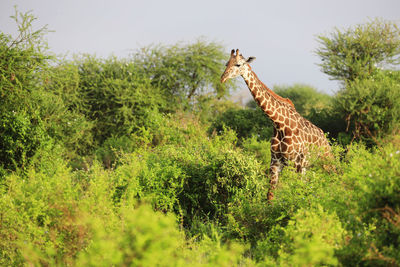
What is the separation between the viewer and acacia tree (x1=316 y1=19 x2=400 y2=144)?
1305 centimetres

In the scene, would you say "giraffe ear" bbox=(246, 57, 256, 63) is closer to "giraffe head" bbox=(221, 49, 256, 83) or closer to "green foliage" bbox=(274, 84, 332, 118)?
"giraffe head" bbox=(221, 49, 256, 83)

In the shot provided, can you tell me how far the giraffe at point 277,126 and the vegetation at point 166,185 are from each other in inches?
15.3

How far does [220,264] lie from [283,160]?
4.45m

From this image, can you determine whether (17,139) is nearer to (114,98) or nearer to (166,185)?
(166,185)

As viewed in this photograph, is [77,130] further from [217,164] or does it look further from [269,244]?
[269,244]

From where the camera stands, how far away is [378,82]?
13852mm

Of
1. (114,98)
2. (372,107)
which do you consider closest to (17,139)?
(114,98)

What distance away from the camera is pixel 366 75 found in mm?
15797

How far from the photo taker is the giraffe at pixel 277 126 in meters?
7.63

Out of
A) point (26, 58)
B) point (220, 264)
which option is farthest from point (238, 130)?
point (220, 264)

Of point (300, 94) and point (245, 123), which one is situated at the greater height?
point (300, 94)

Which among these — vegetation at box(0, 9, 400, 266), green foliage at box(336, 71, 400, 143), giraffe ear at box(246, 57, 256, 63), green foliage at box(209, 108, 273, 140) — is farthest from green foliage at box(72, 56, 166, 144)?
giraffe ear at box(246, 57, 256, 63)

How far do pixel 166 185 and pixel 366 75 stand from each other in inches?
446

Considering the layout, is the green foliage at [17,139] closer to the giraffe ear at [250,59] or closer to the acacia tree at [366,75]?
the giraffe ear at [250,59]
